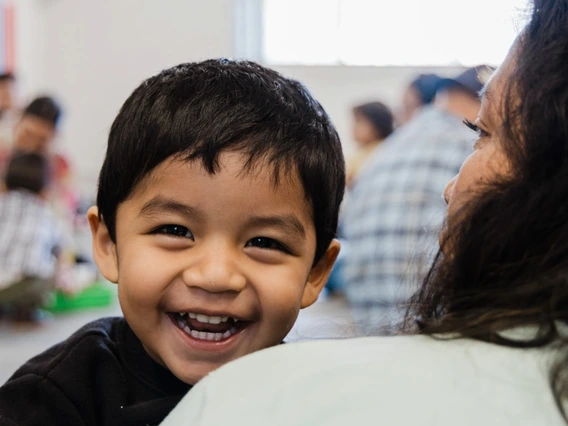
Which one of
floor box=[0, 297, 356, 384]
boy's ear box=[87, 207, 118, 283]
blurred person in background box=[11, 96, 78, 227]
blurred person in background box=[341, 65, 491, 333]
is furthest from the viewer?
blurred person in background box=[11, 96, 78, 227]

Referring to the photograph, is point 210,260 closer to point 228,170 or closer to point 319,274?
point 228,170

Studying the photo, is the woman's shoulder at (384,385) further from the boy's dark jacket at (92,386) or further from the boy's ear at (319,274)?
the boy's ear at (319,274)

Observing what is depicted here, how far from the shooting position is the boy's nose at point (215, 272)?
963mm

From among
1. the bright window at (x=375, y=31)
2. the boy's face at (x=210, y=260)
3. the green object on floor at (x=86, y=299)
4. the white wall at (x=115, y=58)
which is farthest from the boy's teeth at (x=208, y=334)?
the white wall at (x=115, y=58)

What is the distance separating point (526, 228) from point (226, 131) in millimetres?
486

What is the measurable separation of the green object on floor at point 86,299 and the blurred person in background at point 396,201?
6.57 feet

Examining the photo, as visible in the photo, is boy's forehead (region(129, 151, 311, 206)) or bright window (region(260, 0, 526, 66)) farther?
bright window (region(260, 0, 526, 66))

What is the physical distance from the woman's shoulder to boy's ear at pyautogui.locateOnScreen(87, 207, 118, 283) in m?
0.53

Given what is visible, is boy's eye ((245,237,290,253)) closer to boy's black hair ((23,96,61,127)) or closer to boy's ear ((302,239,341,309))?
boy's ear ((302,239,341,309))

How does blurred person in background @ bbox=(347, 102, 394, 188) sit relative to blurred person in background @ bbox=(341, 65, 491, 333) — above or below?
below

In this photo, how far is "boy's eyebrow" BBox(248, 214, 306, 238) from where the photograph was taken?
1008 millimetres

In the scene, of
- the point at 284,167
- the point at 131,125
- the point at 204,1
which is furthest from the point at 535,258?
the point at 204,1

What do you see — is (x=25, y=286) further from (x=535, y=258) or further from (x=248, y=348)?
(x=535, y=258)

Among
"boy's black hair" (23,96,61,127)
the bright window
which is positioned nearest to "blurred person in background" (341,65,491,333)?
"boy's black hair" (23,96,61,127)
